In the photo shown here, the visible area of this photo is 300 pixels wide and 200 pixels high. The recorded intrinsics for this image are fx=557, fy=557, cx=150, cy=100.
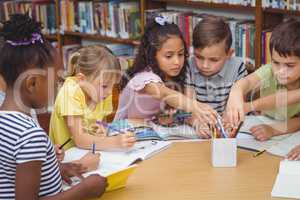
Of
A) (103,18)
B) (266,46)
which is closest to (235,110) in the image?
(266,46)

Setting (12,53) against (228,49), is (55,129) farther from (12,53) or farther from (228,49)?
(228,49)

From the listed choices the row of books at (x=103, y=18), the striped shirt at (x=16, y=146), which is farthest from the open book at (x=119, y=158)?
the row of books at (x=103, y=18)

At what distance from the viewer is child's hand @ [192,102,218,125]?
6.54 ft

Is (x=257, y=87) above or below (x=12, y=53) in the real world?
below

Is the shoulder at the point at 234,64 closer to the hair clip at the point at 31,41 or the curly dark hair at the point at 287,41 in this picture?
the curly dark hair at the point at 287,41

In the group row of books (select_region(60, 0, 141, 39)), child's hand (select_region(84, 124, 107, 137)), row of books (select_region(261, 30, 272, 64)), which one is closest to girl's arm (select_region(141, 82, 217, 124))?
child's hand (select_region(84, 124, 107, 137))

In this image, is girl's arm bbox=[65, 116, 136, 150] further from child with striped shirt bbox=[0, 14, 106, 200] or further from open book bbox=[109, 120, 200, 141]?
child with striped shirt bbox=[0, 14, 106, 200]

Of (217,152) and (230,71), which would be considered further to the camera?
(230,71)

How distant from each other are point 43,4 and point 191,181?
130 inches

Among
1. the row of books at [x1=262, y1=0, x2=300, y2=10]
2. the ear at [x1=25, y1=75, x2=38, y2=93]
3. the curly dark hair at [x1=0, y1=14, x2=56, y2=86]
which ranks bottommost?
the ear at [x1=25, y1=75, x2=38, y2=93]

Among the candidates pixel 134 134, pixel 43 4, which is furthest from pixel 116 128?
pixel 43 4

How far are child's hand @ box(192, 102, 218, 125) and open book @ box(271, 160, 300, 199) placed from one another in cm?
30

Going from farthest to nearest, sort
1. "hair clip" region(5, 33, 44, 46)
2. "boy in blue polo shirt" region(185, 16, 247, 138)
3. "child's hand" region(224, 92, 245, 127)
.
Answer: "boy in blue polo shirt" region(185, 16, 247, 138) → "child's hand" region(224, 92, 245, 127) → "hair clip" region(5, 33, 44, 46)

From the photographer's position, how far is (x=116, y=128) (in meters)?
2.20
